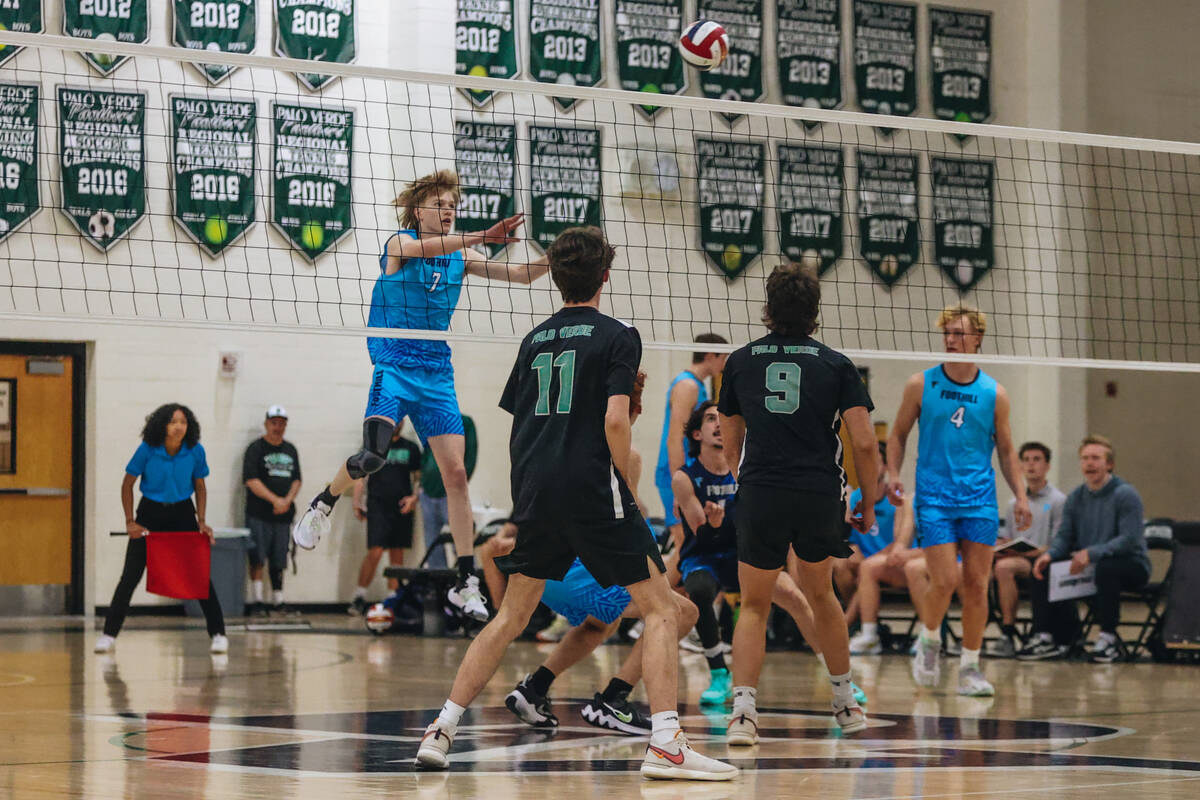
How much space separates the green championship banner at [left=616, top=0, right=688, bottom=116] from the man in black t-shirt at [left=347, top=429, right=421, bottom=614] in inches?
180

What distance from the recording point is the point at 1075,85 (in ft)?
61.1

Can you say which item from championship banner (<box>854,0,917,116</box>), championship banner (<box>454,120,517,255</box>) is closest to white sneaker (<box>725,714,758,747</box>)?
championship banner (<box>454,120,517,255</box>)

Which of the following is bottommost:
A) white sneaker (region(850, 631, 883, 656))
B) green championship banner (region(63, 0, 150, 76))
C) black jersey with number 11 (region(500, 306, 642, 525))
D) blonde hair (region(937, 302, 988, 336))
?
white sneaker (region(850, 631, 883, 656))

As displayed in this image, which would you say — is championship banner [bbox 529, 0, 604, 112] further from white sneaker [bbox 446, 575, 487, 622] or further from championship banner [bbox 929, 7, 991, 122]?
white sneaker [bbox 446, 575, 487, 622]

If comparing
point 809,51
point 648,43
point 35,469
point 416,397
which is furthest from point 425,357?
point 809,51

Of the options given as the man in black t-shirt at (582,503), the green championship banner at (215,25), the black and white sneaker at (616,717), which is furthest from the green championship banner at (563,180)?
the man in black t-shirt at (582,503)

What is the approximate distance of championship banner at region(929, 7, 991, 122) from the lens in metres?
18.2

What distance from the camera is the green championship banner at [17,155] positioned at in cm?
1454

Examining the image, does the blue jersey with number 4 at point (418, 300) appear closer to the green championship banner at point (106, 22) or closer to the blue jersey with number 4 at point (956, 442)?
the blue jersey with number 4 at point (956, 442)

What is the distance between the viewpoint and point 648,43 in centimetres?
1697

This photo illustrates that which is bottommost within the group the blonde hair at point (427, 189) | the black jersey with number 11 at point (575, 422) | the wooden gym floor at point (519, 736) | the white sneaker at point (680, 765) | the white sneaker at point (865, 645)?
the white sneaker at point (865, 645)

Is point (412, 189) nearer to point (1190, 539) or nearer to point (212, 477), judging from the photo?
point (1190, 539)

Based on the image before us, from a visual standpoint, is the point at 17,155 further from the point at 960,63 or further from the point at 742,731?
the point at 742,731

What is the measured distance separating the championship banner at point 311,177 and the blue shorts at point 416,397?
835 cm
